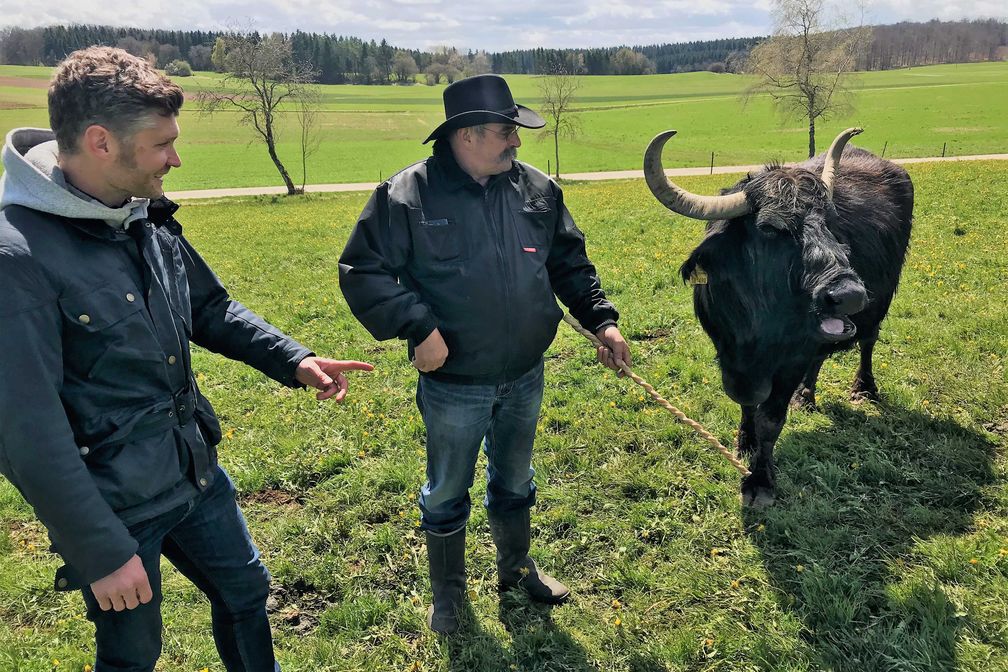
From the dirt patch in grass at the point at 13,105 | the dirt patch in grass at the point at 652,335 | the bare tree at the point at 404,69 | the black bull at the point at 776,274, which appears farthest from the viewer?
the bare tree at the point at 404,69

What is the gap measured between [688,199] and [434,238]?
1.83 meters

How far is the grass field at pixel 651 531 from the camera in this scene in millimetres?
3121

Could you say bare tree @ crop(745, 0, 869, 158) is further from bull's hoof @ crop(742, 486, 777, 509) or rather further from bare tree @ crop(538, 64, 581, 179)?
bull's hoof @ crop(742, 486, 777, 509)

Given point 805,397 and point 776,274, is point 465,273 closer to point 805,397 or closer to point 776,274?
point 776,274

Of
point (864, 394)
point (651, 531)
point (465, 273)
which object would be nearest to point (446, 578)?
point (651, 531)

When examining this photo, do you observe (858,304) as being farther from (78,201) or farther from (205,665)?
(205,665)

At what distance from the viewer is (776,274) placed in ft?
11.9

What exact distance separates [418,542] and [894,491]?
10.3 ft

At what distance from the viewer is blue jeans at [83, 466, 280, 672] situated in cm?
212

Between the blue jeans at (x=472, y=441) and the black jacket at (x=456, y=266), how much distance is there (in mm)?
117

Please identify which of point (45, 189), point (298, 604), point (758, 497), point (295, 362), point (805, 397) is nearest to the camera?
point (45, 189)

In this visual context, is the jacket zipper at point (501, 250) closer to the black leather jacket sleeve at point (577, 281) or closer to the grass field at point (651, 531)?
the black leather jacket sleeve at point (577, 281)

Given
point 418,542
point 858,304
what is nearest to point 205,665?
point 418,542

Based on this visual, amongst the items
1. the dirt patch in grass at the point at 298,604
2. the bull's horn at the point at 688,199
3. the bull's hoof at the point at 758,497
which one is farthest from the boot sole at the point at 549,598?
the bull's horn at the point at 688,199
